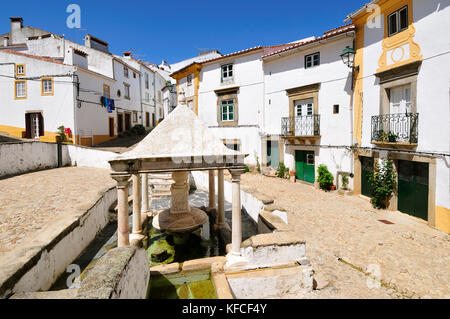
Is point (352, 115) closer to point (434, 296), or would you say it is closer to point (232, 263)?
point (434, 296)

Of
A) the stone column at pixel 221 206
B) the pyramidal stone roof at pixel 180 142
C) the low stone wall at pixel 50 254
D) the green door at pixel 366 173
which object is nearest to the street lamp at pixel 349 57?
the green door at pixel 366 173

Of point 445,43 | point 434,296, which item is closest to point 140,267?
point 434,296

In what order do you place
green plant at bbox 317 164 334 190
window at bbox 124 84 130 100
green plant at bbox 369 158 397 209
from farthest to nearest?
window at bbox 124 84 130 100 < green plant at bbox 317 164 334 190 < green plant at bbox 369 158 397 209

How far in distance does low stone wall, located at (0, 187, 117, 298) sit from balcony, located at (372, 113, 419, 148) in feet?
42.8

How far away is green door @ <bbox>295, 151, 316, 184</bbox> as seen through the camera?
16.9m

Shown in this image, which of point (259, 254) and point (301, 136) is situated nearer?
point (259, 254)

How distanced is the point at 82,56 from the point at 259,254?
26400mm

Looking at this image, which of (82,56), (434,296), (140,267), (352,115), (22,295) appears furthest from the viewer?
(82,56)

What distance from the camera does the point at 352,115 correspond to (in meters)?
14.1

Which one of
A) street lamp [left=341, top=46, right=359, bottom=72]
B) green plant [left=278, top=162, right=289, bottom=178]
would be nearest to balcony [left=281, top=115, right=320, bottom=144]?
green plant [left=278, top=162, right=289, bottom=178]

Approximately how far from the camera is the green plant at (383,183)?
11680 millimetres

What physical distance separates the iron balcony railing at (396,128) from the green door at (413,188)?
1.19 meters

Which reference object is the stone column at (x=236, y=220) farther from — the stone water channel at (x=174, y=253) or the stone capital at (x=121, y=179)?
the stone capital at (x=121, y=179)

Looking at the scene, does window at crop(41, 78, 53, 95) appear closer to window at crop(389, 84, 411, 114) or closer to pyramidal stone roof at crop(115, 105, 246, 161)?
pyramidal stone roof at crop(115, 105, 246, 161)
